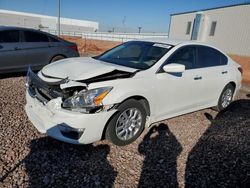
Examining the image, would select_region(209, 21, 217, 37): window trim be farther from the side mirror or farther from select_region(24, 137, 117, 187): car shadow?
select_region(24, 137, 117, 187): car shadow

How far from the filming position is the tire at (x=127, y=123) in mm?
3123

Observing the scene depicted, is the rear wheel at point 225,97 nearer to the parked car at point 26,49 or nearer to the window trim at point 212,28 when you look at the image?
the parked car at point 26,49

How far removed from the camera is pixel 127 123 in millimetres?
3336

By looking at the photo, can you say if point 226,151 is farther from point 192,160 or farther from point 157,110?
point 157,110

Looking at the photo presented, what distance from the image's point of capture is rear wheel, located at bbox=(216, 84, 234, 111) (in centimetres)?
503

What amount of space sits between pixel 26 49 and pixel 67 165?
4751 mm

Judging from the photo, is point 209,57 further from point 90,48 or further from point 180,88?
point 90,48

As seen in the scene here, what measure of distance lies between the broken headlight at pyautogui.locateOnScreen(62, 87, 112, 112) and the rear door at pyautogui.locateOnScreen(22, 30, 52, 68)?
4.36 meters

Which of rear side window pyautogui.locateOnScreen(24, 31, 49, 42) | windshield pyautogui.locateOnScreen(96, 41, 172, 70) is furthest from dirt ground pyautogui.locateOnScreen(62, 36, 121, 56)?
windshield pyautogui.locateOnScreen(96, 41, 172, 70)

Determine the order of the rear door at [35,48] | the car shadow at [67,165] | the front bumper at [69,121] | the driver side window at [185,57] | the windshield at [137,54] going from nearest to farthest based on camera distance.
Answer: the car shadow at [67,165]
the front bumper at [69,121]
the windshield at [137,54]
the driver side window at [185,57]
the rear door at [35,48]

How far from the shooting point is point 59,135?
294cm

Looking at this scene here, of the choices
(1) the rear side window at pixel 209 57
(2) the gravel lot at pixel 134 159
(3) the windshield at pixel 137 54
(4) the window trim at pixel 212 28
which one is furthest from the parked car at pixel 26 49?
(4) the window trim at pixel 212 28

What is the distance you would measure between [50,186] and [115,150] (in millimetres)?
1067

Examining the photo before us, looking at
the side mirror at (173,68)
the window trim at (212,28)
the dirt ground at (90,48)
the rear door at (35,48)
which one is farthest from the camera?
the window trim at (212,28)
